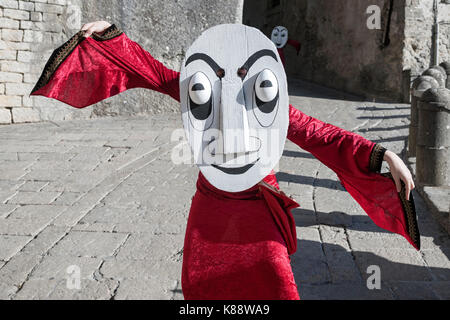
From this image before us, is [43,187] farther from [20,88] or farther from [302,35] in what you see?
[302,35]

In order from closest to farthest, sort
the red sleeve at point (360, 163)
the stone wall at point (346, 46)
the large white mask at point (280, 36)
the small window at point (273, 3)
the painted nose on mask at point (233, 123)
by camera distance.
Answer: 1. the painted nose on mask at point (233, 123)
2. the red sleeve at point (360, 163)
3. the large white mask at point (280, 36)
4. the stone wall at point (346, 46)
5. the small window at point (273, 3)

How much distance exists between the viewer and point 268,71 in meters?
1.89

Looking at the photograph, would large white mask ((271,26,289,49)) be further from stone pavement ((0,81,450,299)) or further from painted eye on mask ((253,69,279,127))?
Answer: painted eye on mask ((253,69,279,127))

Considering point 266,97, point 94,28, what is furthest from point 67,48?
point 266,97

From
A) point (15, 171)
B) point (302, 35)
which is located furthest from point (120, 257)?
point (302, 35)

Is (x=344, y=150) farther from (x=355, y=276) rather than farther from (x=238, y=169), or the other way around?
(x=355, y=276)

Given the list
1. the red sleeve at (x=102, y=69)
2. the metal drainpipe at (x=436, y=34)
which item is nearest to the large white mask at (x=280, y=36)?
the metal drainpipe at (x=436, y=34)

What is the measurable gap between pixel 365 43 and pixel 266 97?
10.3 meters

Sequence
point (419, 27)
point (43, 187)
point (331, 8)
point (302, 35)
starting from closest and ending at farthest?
point (43, 187)
point (419, 27)
point (331, 8)
point (302, 35)

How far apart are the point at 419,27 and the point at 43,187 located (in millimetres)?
8285

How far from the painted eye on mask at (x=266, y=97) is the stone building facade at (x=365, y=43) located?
28.3 feet

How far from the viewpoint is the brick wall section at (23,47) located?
809 cm

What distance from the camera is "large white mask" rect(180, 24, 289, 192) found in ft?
6.17

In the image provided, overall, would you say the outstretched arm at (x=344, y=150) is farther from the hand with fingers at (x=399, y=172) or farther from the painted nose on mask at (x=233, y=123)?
the painted nose on mask at (x=233, y=123)
